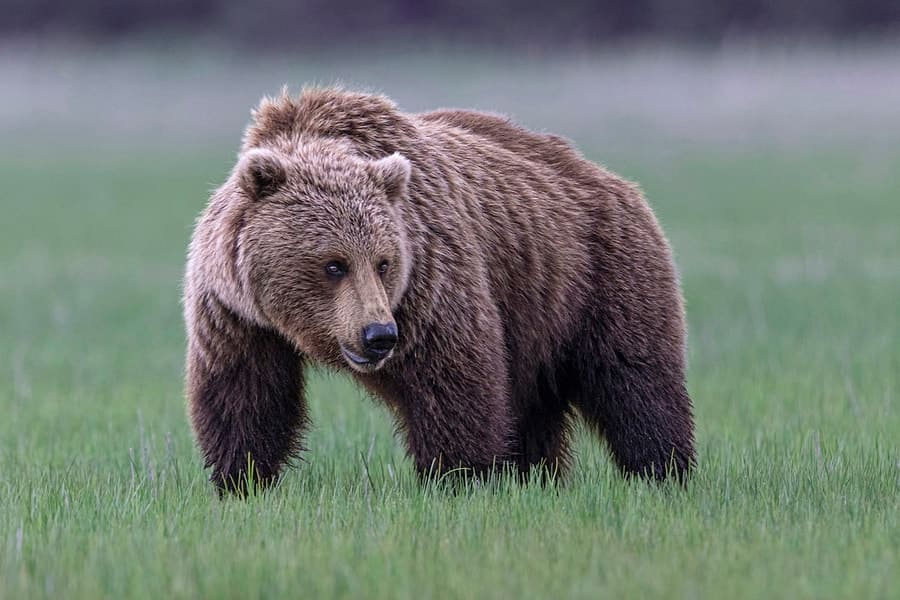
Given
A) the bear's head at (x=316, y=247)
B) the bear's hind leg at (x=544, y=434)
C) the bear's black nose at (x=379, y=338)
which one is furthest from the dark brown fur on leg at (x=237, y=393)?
the bear's hind leg at (x=544, y=434)

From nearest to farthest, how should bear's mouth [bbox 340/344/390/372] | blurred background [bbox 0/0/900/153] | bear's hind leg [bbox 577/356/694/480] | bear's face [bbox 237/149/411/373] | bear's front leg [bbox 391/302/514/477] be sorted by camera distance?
bear's mouth [bbox 340/344/390/372]
bear's face [bbox 237/149/411/373]
bear's front leg [bbox 391/302/514/477]
bear's hind leg [bbox 577/356/694/480]
blurred background [bbox 0/0/900/153]

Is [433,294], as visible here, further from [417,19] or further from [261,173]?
[417,19]

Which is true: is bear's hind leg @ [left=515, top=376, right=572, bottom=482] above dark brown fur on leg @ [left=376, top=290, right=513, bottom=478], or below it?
below

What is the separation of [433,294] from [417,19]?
132 feet

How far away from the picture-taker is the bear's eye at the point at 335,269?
5.30 meters

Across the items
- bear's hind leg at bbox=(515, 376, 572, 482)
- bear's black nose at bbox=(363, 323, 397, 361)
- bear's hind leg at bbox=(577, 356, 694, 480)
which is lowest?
bear's hind leg at bbox=(515, 376, 572, 482)

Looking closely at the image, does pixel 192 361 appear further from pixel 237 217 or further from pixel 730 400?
pixel 730 400

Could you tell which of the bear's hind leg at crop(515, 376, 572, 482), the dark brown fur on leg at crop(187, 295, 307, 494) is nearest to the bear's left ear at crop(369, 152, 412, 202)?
the dark brown fur on leg at crop(187, 295, 307, 494)

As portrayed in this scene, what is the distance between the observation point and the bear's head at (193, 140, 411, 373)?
5.27 m

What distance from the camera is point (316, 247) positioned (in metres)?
5.30

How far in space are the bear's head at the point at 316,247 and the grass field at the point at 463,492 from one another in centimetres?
66

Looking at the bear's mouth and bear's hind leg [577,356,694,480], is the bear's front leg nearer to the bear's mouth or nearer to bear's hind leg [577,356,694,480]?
the bear's mouth

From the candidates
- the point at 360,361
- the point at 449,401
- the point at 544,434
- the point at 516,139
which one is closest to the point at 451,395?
the point at 449,401

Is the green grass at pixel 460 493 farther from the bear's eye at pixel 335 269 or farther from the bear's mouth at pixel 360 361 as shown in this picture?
the bear's eye at pixel 335 269
